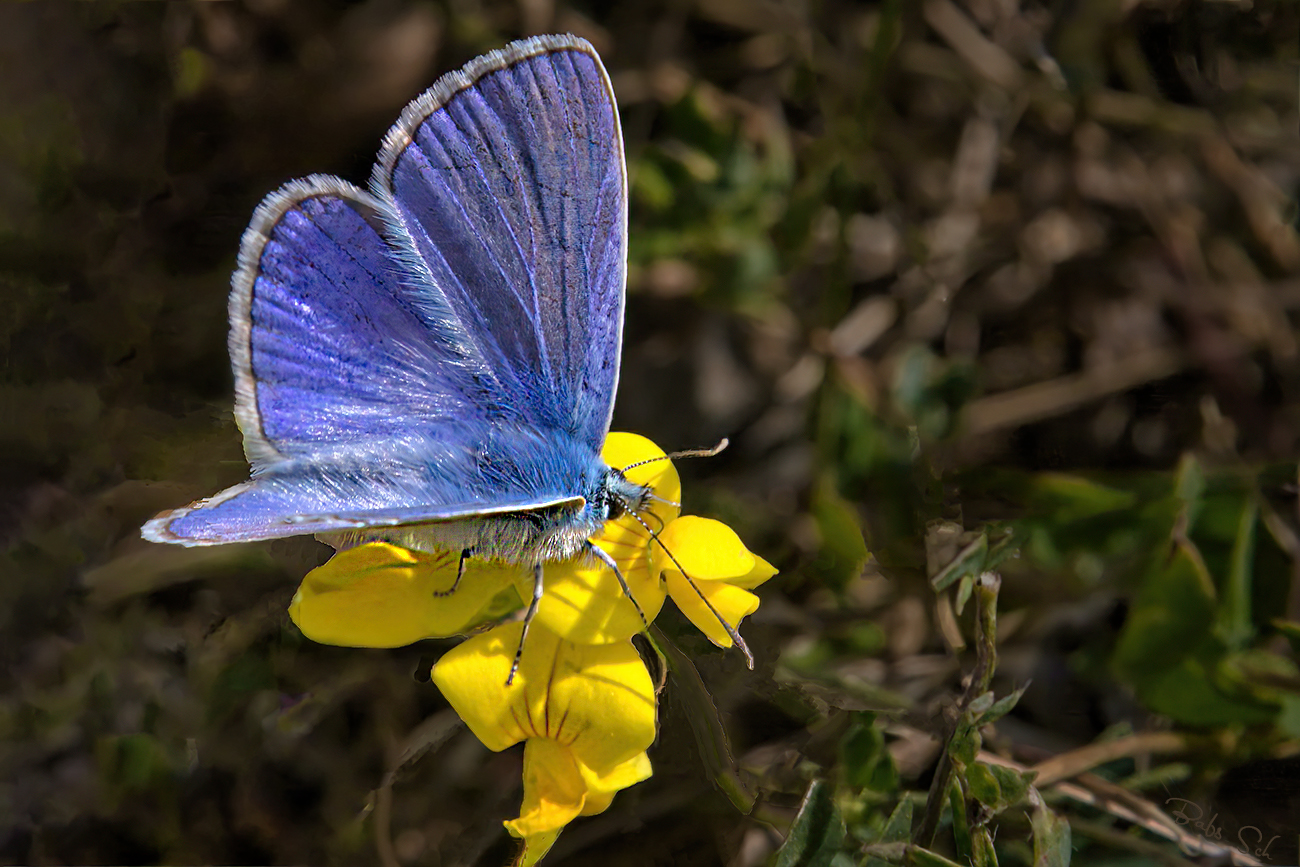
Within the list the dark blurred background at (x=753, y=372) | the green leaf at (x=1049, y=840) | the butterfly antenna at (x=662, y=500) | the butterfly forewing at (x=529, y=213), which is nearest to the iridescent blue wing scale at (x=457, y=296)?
the butterfly forewing at (x=529, y=213)

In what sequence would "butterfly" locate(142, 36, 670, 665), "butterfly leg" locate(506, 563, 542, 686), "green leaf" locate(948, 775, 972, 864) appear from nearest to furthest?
"butterfly leg" locate(506, 563, 542, 686)
"butterfly" locate(142, 36, 670, 665)
"green leaf" locate(948, 775, 972, 864)

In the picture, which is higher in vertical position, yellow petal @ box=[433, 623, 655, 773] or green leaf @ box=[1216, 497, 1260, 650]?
yellow petal @ box=[433, 623, 655, 773]

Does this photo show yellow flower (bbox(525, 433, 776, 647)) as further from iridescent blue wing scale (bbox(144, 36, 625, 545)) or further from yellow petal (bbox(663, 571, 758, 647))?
iridescent blue wing scale (bbox(144, 36, 625, 545))

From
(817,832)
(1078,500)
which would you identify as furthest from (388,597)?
(1078,500)

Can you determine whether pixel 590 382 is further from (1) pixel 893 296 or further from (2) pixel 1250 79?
(2) pixel 1250 79

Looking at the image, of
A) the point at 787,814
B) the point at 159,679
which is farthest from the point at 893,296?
the point at 159,679
